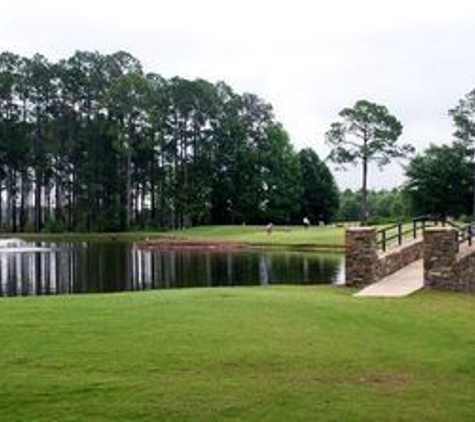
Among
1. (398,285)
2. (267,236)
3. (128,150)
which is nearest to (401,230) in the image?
(398,285)

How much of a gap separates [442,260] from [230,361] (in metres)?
11.3

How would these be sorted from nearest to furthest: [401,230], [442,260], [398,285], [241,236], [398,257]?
[442,260], [398,285], [398,257], [401,230], [241,236]

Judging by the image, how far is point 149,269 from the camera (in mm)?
36125

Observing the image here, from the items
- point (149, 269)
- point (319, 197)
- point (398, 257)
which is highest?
point (319, 197)

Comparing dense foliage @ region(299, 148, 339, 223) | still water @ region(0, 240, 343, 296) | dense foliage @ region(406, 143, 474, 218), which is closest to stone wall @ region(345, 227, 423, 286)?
still water @ region(0, 240, 343, 296)

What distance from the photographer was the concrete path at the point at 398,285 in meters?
19.0

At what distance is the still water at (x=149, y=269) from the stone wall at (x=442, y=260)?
898 cm

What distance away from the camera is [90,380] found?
9242 mm

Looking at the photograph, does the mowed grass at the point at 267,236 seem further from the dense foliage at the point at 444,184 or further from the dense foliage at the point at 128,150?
the dense foliage at the point at 444,184

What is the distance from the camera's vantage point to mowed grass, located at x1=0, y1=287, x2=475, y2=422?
8.42 meters

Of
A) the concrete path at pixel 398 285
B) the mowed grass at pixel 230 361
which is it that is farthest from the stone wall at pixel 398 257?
the mowed grass at pixel 230 361

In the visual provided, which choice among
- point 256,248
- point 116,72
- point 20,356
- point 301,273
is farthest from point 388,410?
point 116,72

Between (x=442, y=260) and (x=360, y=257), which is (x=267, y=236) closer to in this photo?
(x=360, y=257)

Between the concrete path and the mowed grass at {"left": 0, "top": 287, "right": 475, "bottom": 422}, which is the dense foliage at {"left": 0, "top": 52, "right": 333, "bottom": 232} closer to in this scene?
the concrete path
